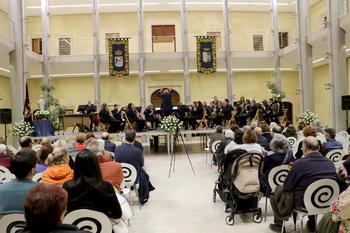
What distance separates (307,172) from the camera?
4.55 meters

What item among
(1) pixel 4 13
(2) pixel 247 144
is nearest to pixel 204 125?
(2) pixel 247 144

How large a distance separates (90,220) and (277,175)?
295 cm

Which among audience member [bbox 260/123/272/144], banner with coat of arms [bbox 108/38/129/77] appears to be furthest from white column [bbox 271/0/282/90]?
audience member [bbox 260/123/272/144]

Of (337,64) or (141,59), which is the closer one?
(337,64)

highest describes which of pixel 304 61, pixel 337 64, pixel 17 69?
pixel 304 61

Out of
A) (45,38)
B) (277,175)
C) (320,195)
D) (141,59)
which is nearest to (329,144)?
(277,175)

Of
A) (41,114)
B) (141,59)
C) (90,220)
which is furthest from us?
(141,59)

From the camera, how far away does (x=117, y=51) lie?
19.2 m

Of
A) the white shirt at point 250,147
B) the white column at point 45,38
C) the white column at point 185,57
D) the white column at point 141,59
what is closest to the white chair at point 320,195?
the white shirt at point 250,147

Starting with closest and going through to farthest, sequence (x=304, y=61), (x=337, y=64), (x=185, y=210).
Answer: (x=185, y=210) → (x=337, y=64) → (x=304, y=61)

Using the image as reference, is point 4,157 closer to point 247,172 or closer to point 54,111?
point 247,172

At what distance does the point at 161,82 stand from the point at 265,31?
672 centimetres

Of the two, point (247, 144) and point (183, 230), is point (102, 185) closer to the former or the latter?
point (183, 230)

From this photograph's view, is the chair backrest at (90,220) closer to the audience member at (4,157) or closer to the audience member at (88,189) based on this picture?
the audience member at (88,189)
